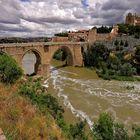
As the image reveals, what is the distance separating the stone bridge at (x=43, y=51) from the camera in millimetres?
42406

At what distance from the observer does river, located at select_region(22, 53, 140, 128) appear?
968 inches

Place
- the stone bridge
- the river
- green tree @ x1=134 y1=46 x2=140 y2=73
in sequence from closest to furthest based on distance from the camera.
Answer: the river, the stone bridge, green tree @ x1=134 y1=46 x2=140 y2=73

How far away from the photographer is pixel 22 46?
4388 cm

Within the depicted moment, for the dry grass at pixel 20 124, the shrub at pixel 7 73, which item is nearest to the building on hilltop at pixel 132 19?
the shrub at pixel 7 73

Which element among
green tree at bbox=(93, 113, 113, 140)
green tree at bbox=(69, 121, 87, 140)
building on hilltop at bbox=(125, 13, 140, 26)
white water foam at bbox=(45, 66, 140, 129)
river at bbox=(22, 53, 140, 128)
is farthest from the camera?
building on hilltop at bbox=(125, 13, 140, 26)

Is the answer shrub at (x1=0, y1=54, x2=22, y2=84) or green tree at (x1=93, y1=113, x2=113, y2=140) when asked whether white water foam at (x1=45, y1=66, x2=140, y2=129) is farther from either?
shrub at (x1=0, y1=54, x2=22, y2=84)

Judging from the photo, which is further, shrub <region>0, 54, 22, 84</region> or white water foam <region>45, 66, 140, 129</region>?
white water foam <region>45, 66, 140, 129</region>

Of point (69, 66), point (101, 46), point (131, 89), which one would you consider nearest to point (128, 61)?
point (101, 46)

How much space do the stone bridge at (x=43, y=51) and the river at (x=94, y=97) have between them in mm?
→ 2869

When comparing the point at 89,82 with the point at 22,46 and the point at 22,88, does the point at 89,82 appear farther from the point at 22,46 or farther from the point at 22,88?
the point at 22,88

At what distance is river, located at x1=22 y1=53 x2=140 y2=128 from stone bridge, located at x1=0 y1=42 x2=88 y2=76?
2869 mm

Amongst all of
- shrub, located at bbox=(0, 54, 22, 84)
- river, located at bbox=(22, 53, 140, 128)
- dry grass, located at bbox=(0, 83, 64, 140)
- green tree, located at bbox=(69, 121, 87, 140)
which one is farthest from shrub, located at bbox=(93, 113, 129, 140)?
shrub, located at bbox=(0, 54, 22, 84)

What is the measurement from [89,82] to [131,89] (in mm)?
7085

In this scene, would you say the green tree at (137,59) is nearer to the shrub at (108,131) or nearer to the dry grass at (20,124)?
the shrub at (108,131)
